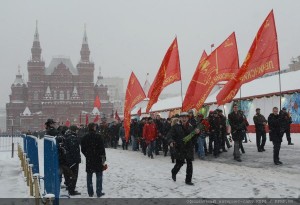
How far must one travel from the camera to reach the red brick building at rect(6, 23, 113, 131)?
10769cm

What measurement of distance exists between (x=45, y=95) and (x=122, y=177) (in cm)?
10238

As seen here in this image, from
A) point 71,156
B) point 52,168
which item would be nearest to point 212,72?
point 71,156

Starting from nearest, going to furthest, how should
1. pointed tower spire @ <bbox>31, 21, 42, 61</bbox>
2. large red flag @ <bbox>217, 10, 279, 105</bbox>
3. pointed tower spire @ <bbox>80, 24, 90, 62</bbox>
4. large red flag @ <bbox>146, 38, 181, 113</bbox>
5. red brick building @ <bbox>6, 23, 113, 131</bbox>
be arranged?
large red flag @ <bbox>217, 10, 279, 105</bbox>
large red flag @ <bbox>146, 38, 181, 113</bbox>
red brick building @ <bbox>6, 23, 113, 131</bbox>
pointed tower spire @ <bbox>31, 21, 42, 61</bbox>
pointed tower spire @ <bbox>80, 24, 90, 62</bbox>

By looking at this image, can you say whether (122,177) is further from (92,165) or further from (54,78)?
(54,78)

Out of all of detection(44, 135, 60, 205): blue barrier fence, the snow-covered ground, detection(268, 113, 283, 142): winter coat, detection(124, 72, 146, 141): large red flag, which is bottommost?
the snow-covered ground

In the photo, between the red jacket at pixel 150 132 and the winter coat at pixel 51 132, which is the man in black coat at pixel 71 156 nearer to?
the winter coat at pixel 51 132

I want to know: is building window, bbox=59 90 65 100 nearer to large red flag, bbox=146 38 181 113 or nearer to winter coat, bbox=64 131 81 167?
large red flag, bbox=146 38 181 113

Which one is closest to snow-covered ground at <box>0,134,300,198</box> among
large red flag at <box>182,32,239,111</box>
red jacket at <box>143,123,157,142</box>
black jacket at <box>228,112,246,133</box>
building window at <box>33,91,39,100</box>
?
black jacket at <box>228,112,246,133</box>

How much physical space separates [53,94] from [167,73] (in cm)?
9999

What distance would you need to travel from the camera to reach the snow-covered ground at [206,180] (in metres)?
8.41

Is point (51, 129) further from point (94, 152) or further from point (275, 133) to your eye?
point (275, 133)

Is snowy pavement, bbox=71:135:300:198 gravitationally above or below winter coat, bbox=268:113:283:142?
below

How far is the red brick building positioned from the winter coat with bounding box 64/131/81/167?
9892cm

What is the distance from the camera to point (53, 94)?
112 m
